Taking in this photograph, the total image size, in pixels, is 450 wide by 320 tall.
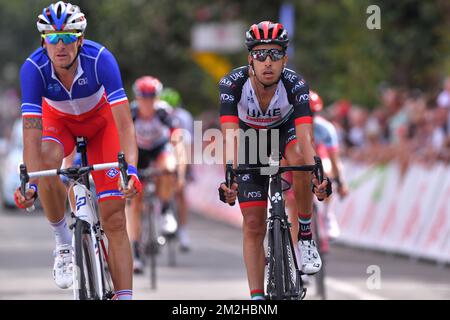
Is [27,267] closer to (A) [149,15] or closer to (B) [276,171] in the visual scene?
(B) [276,171]

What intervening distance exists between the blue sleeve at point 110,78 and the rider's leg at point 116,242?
0.78 m

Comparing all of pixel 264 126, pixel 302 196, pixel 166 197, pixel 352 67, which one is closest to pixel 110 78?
pixel 264 126

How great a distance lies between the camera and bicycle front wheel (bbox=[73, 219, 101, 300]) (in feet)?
30.9

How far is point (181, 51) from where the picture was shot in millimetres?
35062

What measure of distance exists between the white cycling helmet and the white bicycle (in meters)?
0.95

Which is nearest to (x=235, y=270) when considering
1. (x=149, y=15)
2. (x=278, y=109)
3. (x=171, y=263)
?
(x=171, y=263)

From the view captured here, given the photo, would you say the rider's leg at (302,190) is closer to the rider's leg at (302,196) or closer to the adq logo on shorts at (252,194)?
the rider's leg at (302,196)

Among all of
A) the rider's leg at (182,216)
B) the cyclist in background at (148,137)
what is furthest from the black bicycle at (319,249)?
the rider's leg at (182,216)

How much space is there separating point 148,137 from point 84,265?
22.3 ft

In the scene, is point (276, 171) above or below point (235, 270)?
above

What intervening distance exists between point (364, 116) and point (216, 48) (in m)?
6.87

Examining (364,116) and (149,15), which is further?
(149,15)

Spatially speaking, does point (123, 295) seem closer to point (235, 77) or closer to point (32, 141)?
point (32, 141)

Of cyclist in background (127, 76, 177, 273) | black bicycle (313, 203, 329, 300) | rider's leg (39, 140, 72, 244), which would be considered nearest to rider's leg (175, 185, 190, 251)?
cyclist in background (127, 76, 177, 273)
